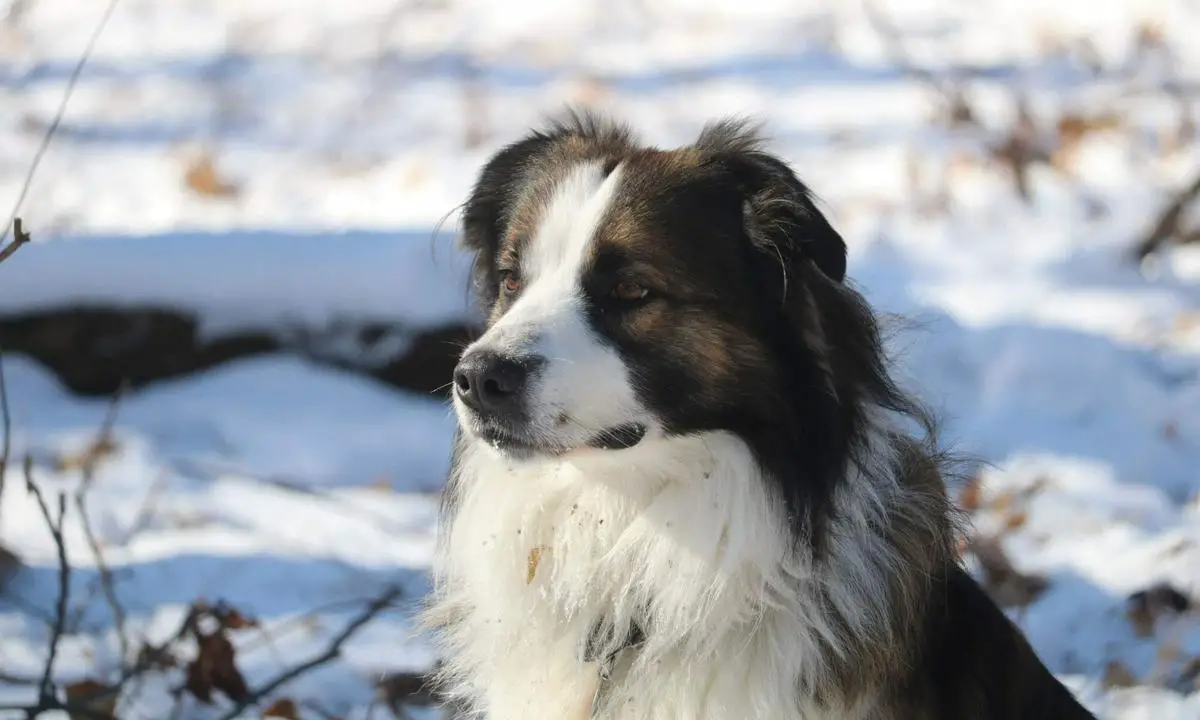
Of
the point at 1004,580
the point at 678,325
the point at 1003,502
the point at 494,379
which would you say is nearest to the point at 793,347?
the point at 678,325

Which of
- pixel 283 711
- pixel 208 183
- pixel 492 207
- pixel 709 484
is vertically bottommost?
pixel 283 711

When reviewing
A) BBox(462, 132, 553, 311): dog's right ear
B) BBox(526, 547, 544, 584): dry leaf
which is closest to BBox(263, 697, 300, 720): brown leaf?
BBox(526, 547, 544, 584): dry leaf

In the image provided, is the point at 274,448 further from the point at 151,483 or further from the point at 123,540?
the point at 123,540

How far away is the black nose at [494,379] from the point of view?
8.93 feet

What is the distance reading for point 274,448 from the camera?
6.04m

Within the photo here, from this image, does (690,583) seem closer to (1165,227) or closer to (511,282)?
(511,282)

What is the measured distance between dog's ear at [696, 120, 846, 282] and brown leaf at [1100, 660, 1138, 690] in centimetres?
211

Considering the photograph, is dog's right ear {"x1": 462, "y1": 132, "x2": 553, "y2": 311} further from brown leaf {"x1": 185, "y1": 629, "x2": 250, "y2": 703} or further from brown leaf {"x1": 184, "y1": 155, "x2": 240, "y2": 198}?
brown leaf {"x1": 184, "y1": 155, "x2": 240, "y2": 198}

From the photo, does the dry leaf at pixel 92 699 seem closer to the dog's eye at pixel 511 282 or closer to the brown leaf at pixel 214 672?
the brown leaf at pixel 214 672

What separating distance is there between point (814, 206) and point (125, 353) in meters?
4.40

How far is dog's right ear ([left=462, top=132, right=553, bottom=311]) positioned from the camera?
347cm

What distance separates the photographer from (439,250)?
690 centimetres

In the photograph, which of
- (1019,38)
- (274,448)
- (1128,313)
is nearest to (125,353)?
(274,448)

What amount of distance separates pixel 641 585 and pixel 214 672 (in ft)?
5.16
